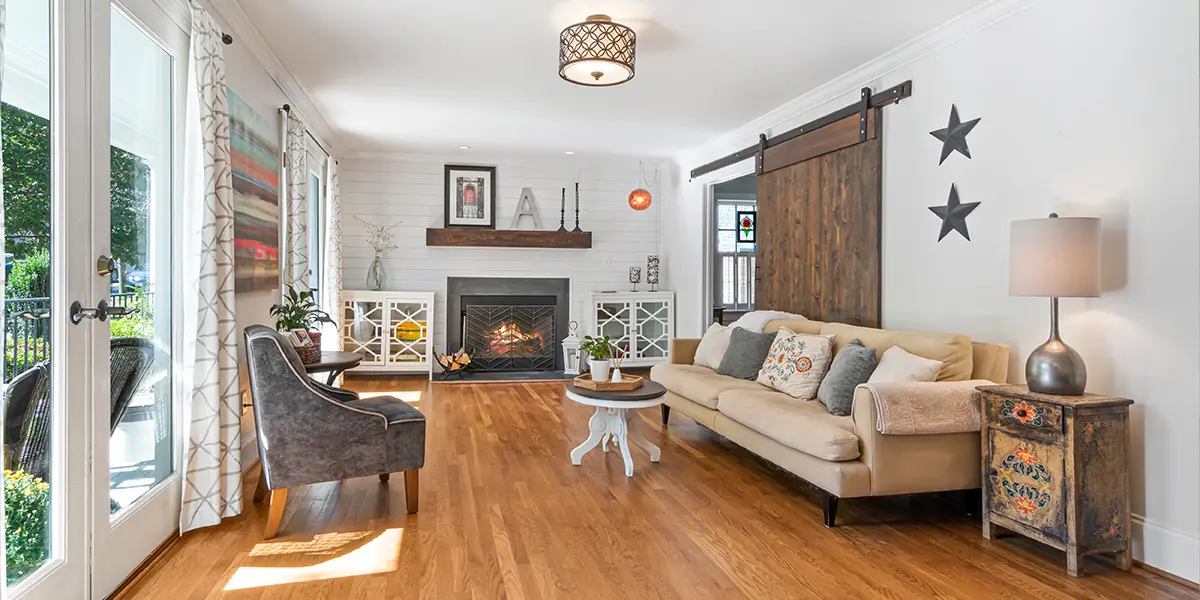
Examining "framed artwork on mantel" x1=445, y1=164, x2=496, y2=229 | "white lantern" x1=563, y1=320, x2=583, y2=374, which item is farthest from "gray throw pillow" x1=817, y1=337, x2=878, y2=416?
"framed artwork on mantel" x1=445, y1=164, x2=496, y2=229

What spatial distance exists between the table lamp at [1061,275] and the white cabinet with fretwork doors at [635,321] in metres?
5.19

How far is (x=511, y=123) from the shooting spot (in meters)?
6.28

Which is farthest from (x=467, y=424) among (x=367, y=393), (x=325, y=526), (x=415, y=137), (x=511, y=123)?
(x=415, y=137)

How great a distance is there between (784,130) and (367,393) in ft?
14.6

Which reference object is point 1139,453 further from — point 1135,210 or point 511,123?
point 511,123

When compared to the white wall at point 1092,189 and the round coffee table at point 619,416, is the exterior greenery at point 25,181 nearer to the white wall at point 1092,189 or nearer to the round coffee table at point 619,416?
the round coffee table at point 619,416

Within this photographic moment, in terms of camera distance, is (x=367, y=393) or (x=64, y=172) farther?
(x=367, y=393)

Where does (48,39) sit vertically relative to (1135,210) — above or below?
above

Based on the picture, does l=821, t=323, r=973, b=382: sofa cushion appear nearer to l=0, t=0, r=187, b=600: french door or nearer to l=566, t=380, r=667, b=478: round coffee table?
l=566, t=380, r=667, b=478: round coffee table

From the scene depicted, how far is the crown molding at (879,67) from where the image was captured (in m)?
3.55

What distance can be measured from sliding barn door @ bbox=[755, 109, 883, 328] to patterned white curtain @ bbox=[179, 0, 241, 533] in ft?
12.3

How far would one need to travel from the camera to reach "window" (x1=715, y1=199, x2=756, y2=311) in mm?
9555

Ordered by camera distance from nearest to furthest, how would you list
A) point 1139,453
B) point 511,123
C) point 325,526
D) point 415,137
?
point 1139,453 < point 325,526 < point 511,123 < point 415,137

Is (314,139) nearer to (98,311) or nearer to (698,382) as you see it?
(698,382)
